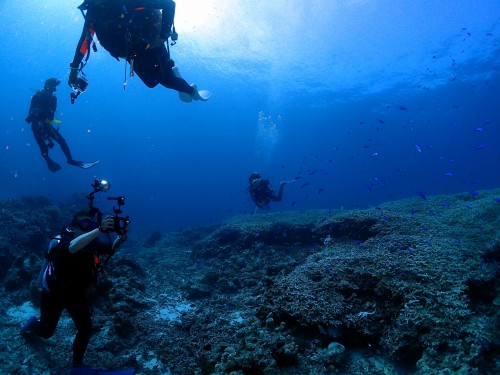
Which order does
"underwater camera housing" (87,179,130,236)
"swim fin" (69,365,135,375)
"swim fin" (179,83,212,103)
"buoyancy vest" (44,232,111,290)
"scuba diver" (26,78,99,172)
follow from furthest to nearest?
"scuba diver" (26,78,99,172) < "swim fin" (179,83,212,103) < "swim fin" (69,365,135,375) < "buoyancy vest" (44,232,111,290) < "underwater camera housing" (87,179,130,236)

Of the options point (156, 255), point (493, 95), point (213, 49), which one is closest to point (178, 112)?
point (213, 49)

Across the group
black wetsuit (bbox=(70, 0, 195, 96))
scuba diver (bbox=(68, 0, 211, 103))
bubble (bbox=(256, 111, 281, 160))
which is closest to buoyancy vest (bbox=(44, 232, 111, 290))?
scuba diver (bbox=(68, 0, 211, 103))

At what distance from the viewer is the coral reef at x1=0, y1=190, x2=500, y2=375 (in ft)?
11.5

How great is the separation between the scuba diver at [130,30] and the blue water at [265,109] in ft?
20.0

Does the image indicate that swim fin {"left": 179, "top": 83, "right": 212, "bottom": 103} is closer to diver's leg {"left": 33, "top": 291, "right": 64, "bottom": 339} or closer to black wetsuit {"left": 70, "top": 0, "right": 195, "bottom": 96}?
black wetsuit {"left": 70, "top": 0, "right": 195, "bottom": 96}

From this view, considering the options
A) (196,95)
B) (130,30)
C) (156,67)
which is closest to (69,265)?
(156,67)

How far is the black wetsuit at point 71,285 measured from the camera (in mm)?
3777

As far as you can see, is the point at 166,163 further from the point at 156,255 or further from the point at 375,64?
the point at 156,255

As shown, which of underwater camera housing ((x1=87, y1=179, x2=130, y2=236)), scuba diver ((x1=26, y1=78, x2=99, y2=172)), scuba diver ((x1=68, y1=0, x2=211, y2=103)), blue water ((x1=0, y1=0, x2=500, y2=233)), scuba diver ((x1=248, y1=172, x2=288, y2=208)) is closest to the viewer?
underwater camera housing ((x1=87, y1=179, x2=130, y2=236))

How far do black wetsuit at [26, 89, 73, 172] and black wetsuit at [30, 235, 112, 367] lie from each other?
6.36m

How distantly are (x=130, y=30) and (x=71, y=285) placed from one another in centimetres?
374

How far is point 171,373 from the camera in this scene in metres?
4.10

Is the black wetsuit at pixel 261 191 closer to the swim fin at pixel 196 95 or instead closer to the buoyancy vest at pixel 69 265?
the swim fin at pixel 196 95

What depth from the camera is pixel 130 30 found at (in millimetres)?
4152
